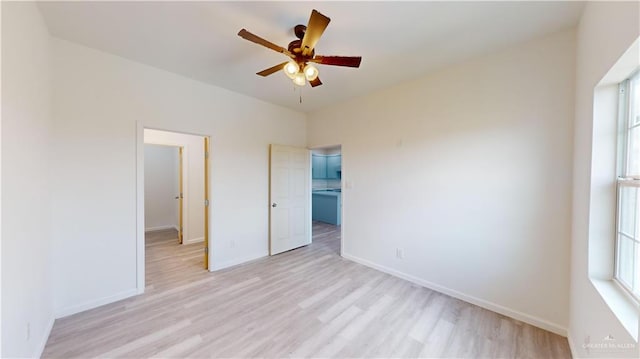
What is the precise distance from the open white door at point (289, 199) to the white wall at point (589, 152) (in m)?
3.56

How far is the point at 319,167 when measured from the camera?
26.2 feet

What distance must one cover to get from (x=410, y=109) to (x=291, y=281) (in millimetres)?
2770

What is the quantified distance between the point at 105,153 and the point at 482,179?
4048 mm

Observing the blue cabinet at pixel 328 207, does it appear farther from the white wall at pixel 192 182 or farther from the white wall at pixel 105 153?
the white wall at pixel 105 153

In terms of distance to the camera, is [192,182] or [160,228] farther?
[160,228]

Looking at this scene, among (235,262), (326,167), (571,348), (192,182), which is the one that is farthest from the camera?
(326,167)

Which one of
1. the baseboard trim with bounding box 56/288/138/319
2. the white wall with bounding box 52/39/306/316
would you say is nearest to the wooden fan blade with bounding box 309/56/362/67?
the white wall with bounding box 52/39/306/316

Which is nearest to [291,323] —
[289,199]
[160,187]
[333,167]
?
[289,199]

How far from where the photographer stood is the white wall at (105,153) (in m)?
2.21

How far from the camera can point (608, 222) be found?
58.9 inches

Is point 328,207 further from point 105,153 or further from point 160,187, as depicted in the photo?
point 105,153

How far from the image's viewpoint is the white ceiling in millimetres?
1720

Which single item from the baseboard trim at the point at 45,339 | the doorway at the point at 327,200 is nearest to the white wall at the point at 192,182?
the doorway at the point at 327,200

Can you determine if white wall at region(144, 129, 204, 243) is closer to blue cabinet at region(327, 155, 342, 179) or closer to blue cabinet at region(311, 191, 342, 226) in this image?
blue cabinet at region(311, 191, 342, 226)
